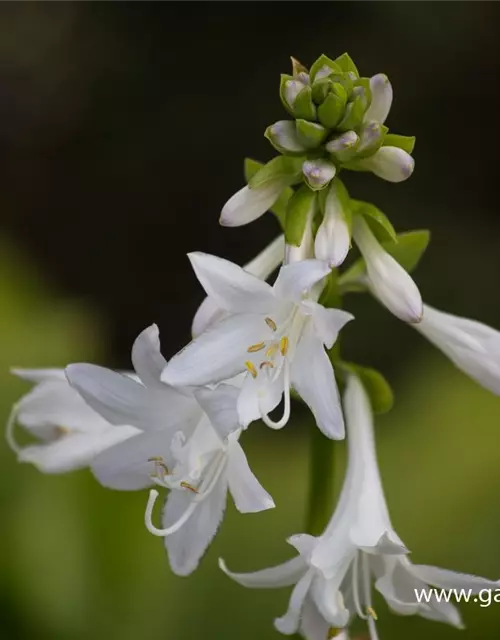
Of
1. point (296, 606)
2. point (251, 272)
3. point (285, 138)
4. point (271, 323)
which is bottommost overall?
point (296, 606)

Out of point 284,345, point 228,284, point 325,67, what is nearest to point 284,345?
point 284,345

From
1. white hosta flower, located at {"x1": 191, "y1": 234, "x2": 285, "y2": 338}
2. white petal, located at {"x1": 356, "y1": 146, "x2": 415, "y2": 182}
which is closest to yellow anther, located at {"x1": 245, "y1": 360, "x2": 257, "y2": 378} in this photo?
white hosta flower, located at {"x1": 191, "y1": 234, "x2": 285, "y2": 338}

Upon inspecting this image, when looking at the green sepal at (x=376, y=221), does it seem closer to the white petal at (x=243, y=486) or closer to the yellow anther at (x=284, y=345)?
the yellow anther at (x=284, y=345)

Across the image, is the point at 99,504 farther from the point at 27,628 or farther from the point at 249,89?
the point at 249,89

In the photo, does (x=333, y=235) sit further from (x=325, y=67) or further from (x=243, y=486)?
(x=243, y=486)

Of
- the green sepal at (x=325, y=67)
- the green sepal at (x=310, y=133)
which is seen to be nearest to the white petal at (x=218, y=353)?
the green sepal at (x=310, y=133)

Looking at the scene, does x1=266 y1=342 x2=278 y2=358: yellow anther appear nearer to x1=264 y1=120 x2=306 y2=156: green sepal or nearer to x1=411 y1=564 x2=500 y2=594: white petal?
x1=264 y1=120 x2=306 y2=156: green sepal

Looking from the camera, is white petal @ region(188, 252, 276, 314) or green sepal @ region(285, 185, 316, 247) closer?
white petal @ region(188, 252, 276, 314)
